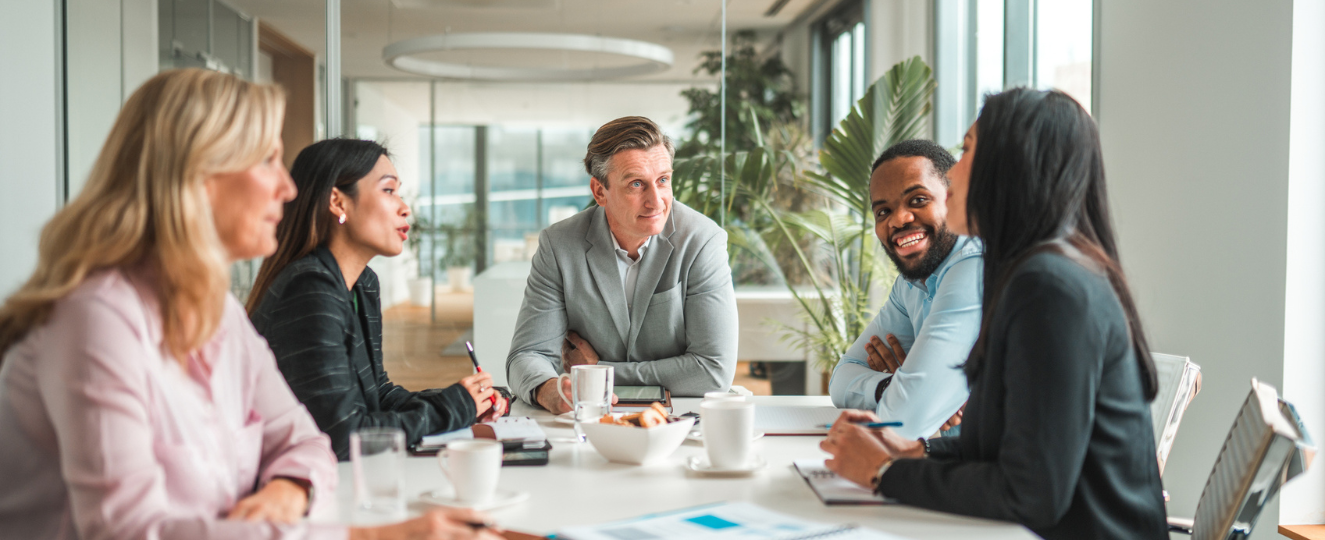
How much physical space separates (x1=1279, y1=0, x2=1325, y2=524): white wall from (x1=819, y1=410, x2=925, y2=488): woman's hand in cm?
167

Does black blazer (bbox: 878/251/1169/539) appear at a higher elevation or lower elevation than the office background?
lower

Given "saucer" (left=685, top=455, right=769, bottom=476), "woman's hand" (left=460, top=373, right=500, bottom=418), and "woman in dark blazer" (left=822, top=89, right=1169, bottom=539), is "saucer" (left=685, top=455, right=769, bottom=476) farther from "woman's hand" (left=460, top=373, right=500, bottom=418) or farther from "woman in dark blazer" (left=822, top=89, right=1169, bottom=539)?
"woman's hand" (left=460, top=373, right=500, bottom=418)

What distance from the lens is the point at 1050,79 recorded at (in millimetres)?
4113

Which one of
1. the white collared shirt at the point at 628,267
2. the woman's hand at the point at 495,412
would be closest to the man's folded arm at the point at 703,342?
the white collared shirt at the point at 628,267

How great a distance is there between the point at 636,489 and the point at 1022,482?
1.83 feet

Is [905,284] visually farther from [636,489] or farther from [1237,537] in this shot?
[636,489]

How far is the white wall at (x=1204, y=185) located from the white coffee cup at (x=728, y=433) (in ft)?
6.31

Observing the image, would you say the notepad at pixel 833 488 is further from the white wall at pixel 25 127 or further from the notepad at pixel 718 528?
the white wall at pixel 25 127

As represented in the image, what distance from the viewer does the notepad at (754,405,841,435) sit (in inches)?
71.3

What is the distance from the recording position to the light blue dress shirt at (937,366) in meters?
1.87

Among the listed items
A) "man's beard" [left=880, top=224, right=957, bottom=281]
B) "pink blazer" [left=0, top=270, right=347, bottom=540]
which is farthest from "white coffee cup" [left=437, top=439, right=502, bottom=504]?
"man's beard" [left=880, top=224, right=957, bottom=281]

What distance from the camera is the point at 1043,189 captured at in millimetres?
1333

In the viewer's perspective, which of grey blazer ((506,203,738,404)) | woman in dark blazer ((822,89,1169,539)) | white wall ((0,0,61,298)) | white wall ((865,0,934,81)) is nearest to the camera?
woman in dark blazer ((822,89,1169,539))

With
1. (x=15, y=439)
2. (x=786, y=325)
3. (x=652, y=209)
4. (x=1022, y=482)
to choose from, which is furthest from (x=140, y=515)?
(x=786, y=325)
